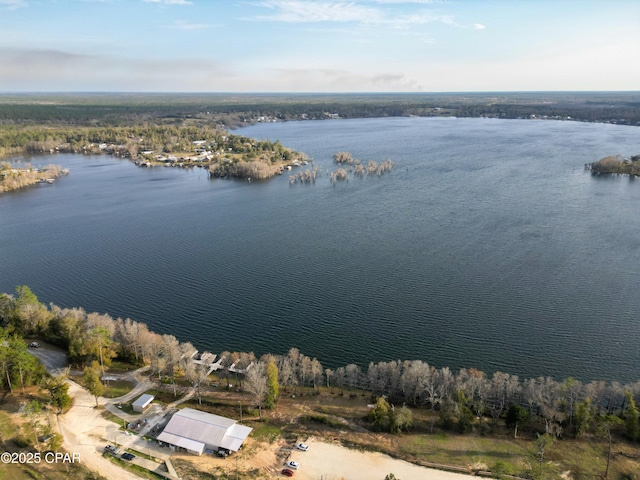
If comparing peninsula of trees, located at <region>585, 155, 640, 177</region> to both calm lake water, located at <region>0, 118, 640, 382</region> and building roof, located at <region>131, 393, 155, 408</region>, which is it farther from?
building roof, located at <region>131, 393, 155, 408</region>

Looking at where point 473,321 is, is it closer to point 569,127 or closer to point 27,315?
point 27,315

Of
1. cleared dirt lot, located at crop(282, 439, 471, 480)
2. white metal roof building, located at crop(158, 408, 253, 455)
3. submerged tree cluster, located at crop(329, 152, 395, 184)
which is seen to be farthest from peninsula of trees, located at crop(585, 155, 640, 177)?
white metal roof building, located at crop(158, 408, 253, 455)

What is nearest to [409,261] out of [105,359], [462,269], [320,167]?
[462,269]

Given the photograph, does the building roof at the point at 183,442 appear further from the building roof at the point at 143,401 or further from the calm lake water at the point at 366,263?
the calm lake water at the point at 366,263

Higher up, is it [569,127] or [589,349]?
[569,127]

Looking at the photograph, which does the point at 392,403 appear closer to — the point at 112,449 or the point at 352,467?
the point at 352,467

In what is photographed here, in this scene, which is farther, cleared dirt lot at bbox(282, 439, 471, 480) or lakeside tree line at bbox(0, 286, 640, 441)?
lakeside tree line at bbox(0, 286, 640, 441)
